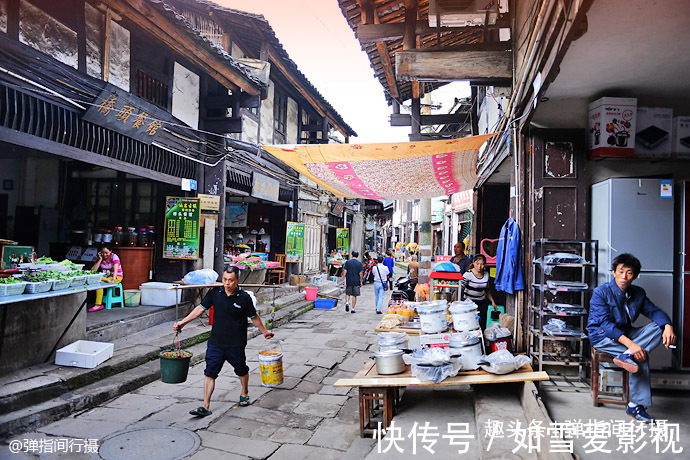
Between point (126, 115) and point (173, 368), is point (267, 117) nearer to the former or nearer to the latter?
point (126, 115)

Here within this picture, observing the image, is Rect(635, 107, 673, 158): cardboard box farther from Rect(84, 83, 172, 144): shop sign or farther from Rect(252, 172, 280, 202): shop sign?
Rect(252, 172, 280, 202): shop sign

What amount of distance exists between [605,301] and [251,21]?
439 inches

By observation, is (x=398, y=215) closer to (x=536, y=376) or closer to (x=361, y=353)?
(x=361, y=353)

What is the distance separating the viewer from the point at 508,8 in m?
6.45

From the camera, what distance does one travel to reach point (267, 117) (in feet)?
48.6

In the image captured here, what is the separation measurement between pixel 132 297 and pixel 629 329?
939 cm

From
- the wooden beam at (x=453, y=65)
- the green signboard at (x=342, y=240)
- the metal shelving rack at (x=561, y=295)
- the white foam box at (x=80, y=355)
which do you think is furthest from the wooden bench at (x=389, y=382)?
the green signboard at (x=342, y=240)

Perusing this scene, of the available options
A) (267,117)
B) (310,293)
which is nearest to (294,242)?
(310,293)

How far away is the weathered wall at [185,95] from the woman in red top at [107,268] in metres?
3.44

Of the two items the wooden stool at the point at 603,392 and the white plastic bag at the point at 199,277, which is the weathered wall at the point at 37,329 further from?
the wooden stool at the point at 603,392

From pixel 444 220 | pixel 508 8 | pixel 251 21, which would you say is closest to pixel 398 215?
pixel 444 220

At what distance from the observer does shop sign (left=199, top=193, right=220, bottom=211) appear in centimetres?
1066

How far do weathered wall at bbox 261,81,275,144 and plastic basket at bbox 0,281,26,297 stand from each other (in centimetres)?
952

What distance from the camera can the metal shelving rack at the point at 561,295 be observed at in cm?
516
